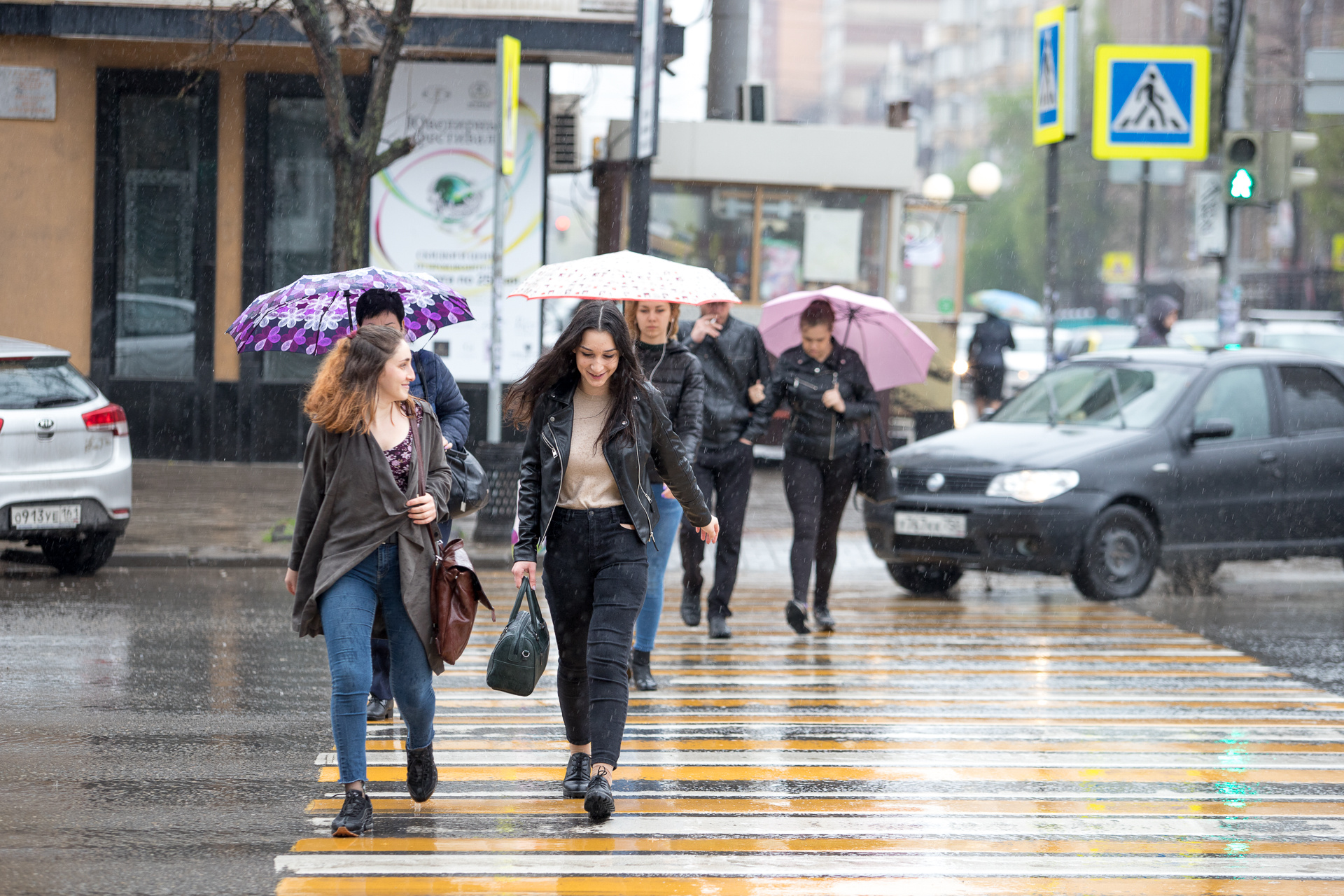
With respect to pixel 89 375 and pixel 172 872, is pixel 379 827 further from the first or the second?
pixel 89 375

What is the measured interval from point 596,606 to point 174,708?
2.45m

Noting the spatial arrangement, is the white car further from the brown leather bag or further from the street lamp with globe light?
the street lamp with globe light

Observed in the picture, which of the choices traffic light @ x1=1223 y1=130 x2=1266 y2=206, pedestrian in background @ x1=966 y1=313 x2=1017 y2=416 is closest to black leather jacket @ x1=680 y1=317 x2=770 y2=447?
traffic light @ x1=1223 y1=130 x2=1266 y2=206

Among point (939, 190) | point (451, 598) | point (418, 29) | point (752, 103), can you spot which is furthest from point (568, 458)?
point (939, 190)

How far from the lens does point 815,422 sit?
9391 mm

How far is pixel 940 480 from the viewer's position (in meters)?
11.0

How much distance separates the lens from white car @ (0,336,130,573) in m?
10.3

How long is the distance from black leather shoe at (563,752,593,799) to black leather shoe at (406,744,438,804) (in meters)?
0.50

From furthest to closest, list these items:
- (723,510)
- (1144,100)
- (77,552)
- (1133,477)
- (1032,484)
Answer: (1144,100), (77,552), (1133,477), (1032,484), (723,510)

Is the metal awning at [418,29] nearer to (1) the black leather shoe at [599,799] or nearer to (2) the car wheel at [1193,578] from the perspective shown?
(2) the car wheel at [1193,578]

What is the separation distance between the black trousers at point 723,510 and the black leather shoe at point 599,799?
3.36 metres

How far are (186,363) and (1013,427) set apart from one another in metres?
9.92

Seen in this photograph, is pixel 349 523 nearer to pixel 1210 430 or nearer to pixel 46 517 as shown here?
pixel 46 517

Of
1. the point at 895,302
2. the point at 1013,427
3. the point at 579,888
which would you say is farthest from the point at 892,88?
the point at 579,888
